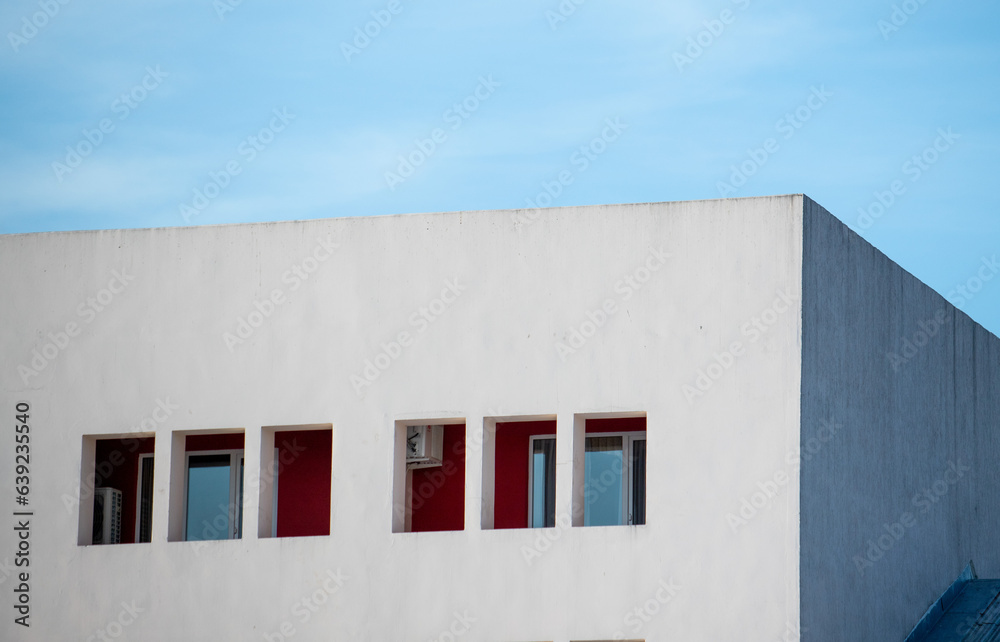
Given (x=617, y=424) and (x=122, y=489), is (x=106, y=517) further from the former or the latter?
(x=617, y=424)

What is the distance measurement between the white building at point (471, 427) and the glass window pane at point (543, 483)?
0.14 ft

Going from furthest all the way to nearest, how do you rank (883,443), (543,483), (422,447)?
1. (883,443)
2. (543,483)
3. (422,447)

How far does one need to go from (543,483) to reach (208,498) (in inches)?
171

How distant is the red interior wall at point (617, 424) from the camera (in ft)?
64.4

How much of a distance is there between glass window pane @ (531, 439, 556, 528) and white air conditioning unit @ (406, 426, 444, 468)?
1186mm

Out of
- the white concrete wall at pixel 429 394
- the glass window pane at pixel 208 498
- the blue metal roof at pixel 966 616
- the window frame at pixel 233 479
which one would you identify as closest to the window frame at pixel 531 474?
the white concrete wall at pixel 429 394

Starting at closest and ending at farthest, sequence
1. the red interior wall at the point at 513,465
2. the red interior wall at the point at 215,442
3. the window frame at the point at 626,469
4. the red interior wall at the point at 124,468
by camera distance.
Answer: the window frame at the point at 626,469
the red interior wall at the point at 513,465
the red interior wall at the point at 215,442
the red interior wall at the point at 124,468

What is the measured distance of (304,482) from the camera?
Result: 20.5 m

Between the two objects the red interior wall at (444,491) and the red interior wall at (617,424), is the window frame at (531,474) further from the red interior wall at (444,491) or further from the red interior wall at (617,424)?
the red interior wall at (444,491)

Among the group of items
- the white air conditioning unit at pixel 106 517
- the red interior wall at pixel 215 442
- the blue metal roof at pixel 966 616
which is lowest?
the blue metal roof at pixel 966 616

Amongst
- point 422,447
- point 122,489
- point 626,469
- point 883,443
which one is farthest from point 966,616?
point 122,489

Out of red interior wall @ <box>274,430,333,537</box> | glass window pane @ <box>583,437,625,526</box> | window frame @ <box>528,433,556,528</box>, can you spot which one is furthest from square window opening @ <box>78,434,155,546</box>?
glass window pane @ <box>583,437,625,526</box>

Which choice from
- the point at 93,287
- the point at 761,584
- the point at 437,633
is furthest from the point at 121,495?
the point at 761,584

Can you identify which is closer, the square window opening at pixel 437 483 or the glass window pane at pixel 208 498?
the square window opening at pixel 437 483
